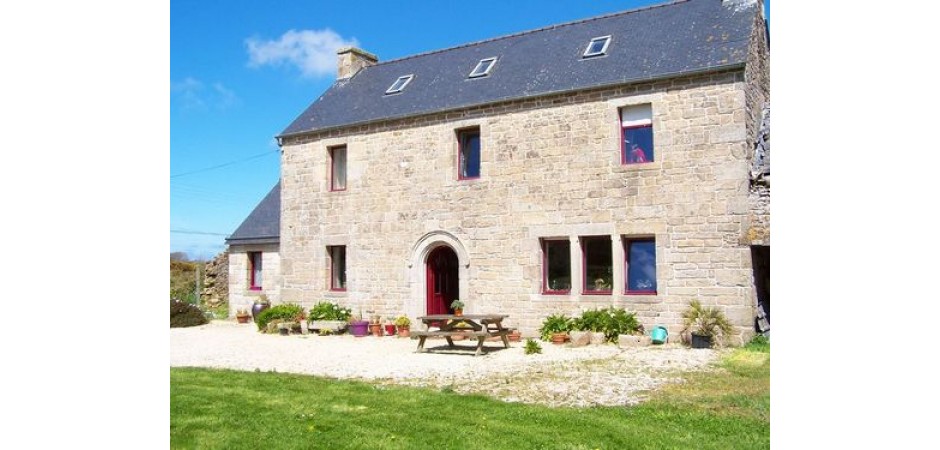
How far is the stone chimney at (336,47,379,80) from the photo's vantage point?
62.2 ft

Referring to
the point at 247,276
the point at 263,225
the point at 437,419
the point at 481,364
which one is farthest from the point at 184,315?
the point at 437,419

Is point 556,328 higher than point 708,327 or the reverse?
the reverse

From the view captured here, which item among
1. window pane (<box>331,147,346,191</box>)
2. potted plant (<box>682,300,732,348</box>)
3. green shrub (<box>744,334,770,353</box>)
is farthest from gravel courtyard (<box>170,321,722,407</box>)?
window pane (<box>331,147,346,191</box>)

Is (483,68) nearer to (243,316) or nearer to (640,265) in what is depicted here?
(640,265)

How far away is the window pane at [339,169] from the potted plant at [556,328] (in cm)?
621

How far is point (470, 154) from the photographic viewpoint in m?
14.8

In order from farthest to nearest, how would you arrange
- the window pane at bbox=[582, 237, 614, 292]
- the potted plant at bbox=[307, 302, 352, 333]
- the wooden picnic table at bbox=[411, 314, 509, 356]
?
the potted plant at bbox=[307, 302, 352, 333] → the window pane at bbox=[582, 237, 614, 292] → the wooden picnic table at bbox=[411, 314, 509, 356]

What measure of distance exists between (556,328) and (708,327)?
2654mm

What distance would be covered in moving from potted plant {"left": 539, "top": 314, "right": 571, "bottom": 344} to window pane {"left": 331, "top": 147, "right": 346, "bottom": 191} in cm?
621

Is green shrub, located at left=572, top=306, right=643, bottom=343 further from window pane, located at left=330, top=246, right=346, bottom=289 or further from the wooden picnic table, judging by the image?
window pane, located at left=330, top=246, right=346, bottom=289

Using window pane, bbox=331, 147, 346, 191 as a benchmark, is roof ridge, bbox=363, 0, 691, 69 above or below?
above
